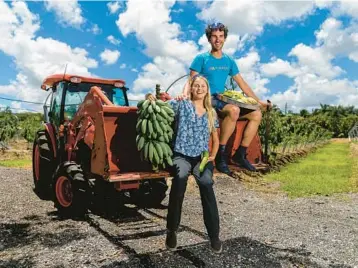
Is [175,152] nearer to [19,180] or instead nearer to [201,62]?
[201,62]

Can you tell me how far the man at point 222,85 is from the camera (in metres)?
4.68

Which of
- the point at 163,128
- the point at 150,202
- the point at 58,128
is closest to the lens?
the point at 163,128

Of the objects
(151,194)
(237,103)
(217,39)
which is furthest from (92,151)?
(151,194)

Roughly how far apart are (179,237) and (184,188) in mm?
2635

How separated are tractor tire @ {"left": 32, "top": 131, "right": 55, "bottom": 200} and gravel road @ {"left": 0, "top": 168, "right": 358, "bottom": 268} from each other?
1.11ft

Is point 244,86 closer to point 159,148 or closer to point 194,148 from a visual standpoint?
point 194,148

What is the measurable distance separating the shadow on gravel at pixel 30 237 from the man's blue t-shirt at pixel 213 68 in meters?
3.57

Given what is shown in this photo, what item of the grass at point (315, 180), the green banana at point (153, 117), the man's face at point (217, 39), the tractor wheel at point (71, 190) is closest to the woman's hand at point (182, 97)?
the green banana at point (153, 117)

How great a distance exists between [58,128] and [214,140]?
5337mm

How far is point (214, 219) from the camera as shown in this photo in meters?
4.50

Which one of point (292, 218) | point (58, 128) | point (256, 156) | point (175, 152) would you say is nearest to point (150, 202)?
point (58, 128)

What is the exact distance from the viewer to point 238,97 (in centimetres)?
475

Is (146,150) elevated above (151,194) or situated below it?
above

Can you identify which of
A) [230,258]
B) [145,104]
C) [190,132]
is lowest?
[230,258]
